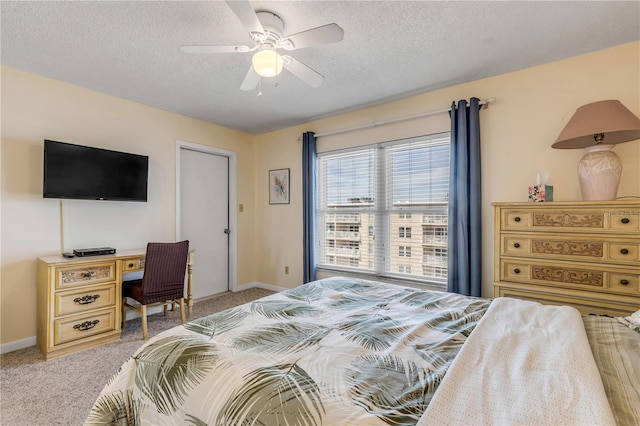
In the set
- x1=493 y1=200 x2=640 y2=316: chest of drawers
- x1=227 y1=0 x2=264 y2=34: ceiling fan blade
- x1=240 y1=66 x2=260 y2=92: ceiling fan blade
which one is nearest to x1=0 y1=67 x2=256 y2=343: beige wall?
x1=240 y1=66 x2=260 y2=92: ceiling fan blade

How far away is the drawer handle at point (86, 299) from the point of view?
2.57m

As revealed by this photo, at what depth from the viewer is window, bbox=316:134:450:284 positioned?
10.4 feet

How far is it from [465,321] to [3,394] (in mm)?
2929

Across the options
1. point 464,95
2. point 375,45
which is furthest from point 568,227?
point 375,45

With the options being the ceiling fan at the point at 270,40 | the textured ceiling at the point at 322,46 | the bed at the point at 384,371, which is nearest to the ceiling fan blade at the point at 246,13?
the ceiling fan at the point at 270,40

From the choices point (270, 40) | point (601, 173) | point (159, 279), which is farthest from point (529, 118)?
point (159, 279)

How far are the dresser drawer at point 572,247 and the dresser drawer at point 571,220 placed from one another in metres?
0.06

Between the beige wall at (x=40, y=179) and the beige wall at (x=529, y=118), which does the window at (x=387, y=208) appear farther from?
the beige wall at (x=40, y=179)

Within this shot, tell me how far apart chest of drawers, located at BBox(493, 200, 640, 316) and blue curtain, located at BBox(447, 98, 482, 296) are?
0.39 metres

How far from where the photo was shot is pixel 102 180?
297 cm

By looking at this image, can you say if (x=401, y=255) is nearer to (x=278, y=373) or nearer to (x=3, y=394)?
(x=278, y=373)

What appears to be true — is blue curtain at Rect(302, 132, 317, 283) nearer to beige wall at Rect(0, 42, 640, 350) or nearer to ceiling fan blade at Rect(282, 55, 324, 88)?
beige wall at Rect(0, 42, 640, 350)

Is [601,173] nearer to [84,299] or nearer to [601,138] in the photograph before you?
[601,138]

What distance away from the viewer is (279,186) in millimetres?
4465
